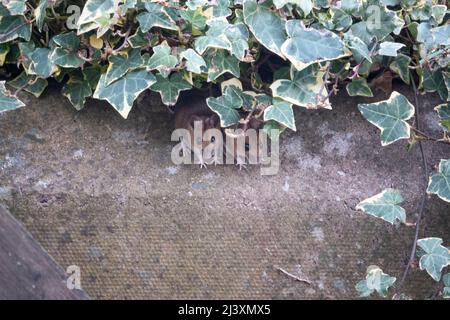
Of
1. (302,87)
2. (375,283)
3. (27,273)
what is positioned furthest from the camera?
(302,87)

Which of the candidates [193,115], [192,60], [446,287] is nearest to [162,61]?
[192,60]

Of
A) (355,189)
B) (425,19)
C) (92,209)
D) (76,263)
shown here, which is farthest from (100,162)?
(425,19)

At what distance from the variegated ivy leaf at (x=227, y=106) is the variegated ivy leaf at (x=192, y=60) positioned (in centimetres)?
8

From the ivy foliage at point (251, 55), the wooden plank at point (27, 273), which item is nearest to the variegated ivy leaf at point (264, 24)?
the ivy foliage at point (251, 55)

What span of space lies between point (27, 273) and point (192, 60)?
582 mm

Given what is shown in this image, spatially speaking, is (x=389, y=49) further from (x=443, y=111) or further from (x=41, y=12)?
(x=41, y=12)

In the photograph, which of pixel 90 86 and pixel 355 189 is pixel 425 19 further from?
pixel 90 86

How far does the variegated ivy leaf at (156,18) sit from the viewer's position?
4.57ft

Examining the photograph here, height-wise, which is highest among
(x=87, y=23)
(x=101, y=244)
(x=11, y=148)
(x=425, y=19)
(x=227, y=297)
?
(x=87, y=23)

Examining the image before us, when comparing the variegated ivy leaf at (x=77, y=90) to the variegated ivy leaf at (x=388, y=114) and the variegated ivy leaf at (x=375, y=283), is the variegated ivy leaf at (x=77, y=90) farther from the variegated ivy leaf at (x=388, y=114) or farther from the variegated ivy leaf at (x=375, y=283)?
the variegated ivy leaf at (x=375, y=283)

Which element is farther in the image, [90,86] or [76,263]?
[90,86]

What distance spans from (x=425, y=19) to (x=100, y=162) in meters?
0.87

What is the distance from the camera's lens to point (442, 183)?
137 centimetres

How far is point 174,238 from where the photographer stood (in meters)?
1.36
